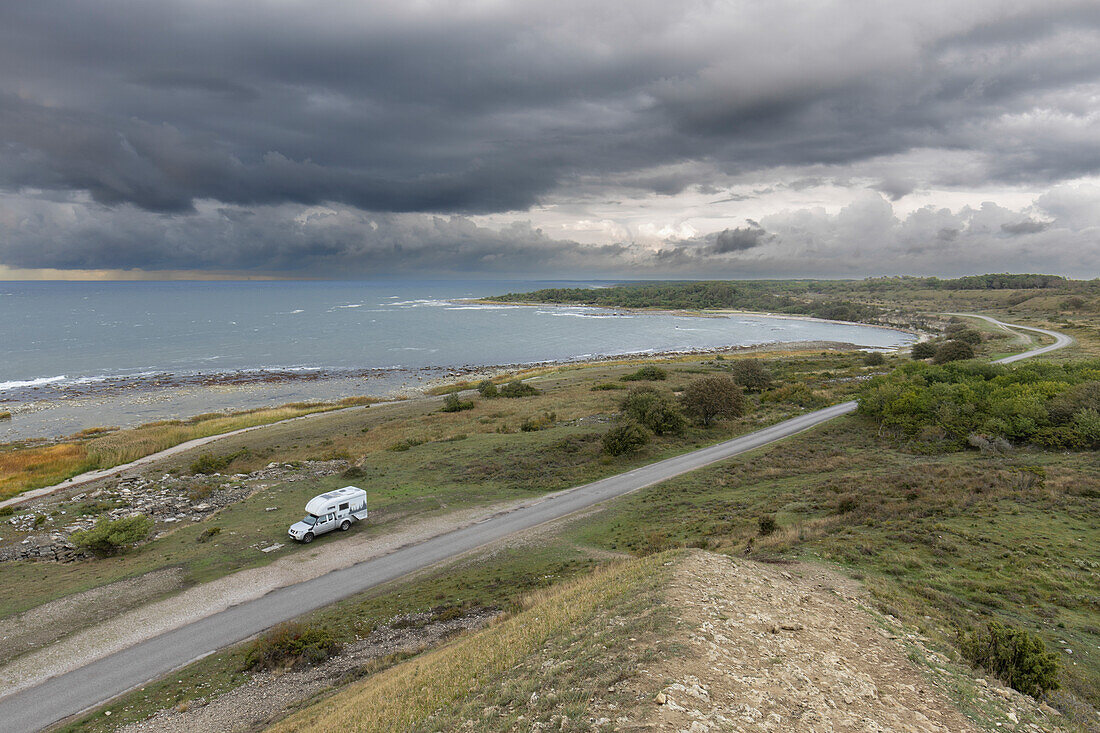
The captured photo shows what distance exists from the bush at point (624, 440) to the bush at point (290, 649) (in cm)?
2466

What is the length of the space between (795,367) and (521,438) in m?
61.5

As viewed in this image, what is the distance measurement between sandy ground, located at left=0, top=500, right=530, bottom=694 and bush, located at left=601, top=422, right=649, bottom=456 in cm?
1254

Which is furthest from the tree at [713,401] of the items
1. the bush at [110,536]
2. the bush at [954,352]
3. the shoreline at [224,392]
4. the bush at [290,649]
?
the shoreline at [224,392]

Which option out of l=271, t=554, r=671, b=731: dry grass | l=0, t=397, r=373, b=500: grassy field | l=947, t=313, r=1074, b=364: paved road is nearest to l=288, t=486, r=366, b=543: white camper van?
l=271, t=554, r=671, b=731: dry grass

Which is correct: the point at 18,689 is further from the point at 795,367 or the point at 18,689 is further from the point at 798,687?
the point at 795,367

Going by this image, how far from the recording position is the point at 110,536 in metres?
23.8

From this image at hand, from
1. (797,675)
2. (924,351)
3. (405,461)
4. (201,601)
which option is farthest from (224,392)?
(924,351)

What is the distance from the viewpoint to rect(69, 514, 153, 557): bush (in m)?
23.5

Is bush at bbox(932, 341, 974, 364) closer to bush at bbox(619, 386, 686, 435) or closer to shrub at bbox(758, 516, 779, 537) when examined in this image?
bush at bbox(619, 386, 686, 435)

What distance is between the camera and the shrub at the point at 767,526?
20.6m

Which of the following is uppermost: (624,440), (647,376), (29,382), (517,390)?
(624,440)

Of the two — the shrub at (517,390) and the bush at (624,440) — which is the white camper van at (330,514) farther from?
the shrub at (517,390)

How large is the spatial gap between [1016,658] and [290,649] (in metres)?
20.2

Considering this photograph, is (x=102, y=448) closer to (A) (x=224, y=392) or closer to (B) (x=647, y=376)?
(A) (x=224, y=392)
